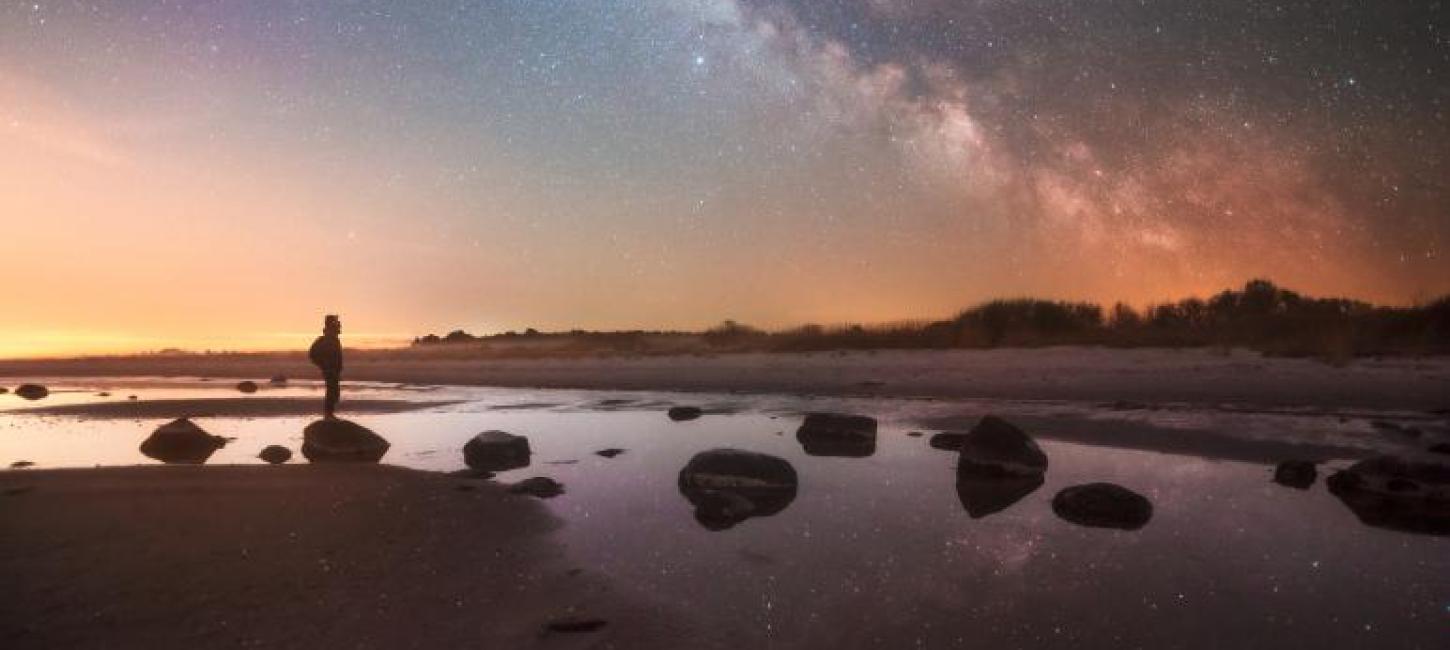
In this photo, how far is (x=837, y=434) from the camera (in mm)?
13289

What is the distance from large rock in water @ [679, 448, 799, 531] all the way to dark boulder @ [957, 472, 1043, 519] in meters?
1.88

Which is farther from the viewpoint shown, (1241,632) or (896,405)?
(896,405)

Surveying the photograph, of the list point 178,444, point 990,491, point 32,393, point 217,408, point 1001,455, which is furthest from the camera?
point 32,393

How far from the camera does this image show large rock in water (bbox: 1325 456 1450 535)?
758 centimetres

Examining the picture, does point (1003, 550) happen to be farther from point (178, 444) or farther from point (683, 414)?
point (178, 444)

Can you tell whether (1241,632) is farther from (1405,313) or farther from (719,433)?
(1405,313)

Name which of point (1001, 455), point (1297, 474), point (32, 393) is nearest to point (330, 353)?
point (1001, 455)

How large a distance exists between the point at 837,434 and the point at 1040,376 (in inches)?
534

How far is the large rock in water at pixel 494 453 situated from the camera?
37.3 ft

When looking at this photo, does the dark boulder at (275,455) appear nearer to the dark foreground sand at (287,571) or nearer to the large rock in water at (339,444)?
the large rock in water at (339,444)

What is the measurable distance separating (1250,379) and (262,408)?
86.4ft

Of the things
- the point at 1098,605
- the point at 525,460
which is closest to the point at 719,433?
the point at 525,460

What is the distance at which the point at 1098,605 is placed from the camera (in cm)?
518

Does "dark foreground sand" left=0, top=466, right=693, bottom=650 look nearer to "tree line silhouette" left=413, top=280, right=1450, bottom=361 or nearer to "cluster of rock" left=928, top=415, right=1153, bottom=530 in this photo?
"cluster of rock" left=928, top=415, right=1153, bottom=530
